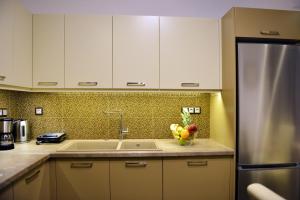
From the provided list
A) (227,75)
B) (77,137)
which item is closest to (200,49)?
(227,75)

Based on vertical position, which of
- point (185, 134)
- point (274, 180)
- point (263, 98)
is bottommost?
point (274, 180)

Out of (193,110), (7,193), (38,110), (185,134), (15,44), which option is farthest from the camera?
(193,110)

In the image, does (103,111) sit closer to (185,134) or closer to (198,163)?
(185,134)

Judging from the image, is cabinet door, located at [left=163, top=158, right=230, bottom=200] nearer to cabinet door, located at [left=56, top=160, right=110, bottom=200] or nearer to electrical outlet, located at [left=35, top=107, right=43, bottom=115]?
cabinet door, located at [left=56, top=160, right=110, bottom=200]

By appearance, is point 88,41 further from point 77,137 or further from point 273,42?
point 273,42

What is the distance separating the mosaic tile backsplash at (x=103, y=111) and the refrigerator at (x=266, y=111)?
24.4 inches

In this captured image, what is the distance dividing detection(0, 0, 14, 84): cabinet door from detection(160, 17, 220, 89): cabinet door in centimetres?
124

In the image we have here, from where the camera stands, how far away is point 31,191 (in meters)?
1.41

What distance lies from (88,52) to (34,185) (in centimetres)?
116

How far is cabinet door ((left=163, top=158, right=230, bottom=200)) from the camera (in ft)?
5.80

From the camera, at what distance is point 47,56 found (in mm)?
1954

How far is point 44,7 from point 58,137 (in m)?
1.42

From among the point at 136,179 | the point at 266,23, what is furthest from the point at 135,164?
the point at 266,23

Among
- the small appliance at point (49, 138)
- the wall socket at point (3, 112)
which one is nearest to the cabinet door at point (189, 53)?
the small appliance at point (49, 138)
